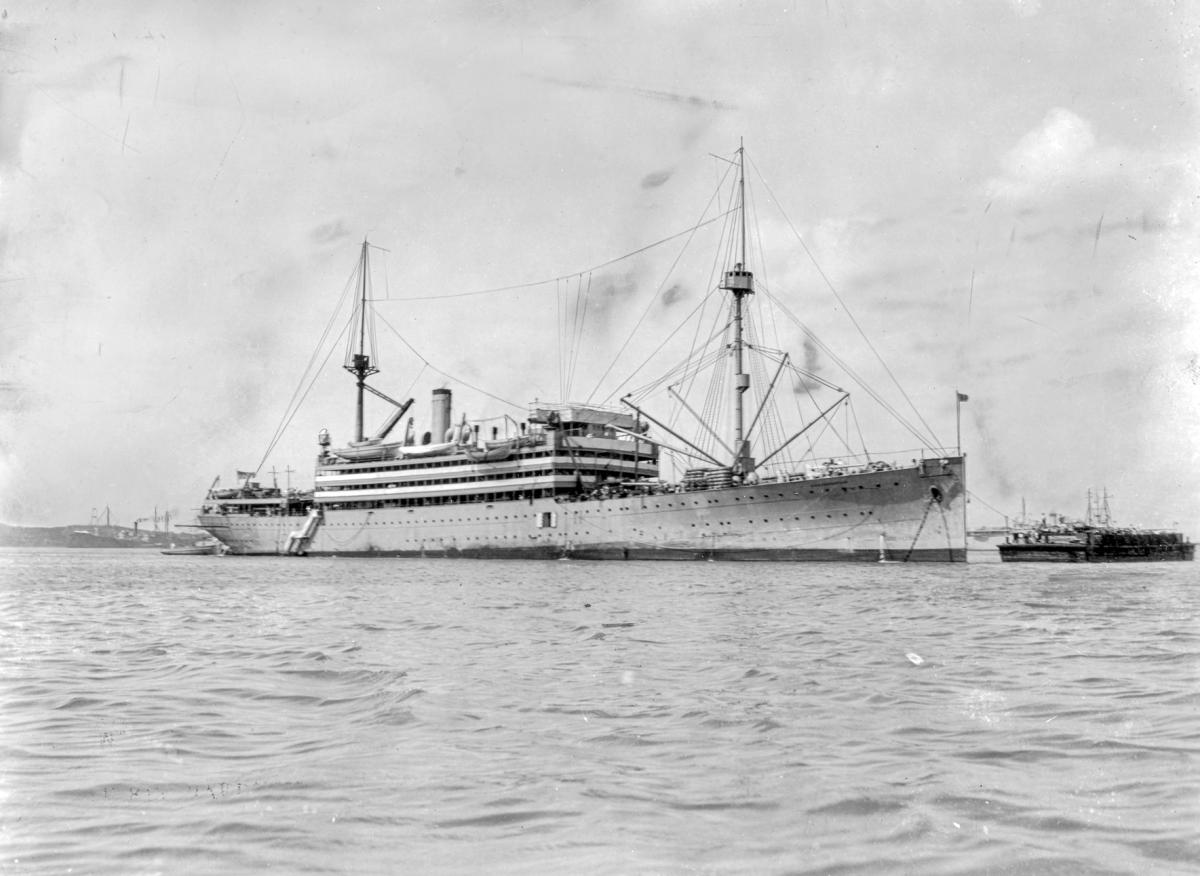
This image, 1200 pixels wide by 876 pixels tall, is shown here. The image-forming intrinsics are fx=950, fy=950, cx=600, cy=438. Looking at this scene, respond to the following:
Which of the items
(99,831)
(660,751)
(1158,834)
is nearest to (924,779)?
(1158,834)

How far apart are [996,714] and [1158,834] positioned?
3.45 metres

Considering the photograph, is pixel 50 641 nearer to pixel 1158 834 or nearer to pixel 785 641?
pixel 785 641

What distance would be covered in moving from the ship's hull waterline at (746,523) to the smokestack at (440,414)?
25.0ft

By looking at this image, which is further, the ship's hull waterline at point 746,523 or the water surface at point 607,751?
the ship's hull waterline at point 746,523

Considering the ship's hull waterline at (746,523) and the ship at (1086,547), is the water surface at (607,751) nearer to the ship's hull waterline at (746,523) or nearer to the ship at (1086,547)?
the ship's hull waterline at (746,523)

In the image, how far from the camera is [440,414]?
75.1 meters

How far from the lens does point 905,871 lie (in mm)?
4836

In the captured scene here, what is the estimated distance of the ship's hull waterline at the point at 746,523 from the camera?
48062mm

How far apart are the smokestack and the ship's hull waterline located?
7.61 metres

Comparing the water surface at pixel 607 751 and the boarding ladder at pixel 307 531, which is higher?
the boarding ladder at pixel 307 531

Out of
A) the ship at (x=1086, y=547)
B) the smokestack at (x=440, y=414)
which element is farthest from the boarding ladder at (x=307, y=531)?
the ship at (x=1086, y=547)

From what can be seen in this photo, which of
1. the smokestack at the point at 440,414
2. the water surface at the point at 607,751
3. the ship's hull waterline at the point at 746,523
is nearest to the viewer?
the water surface at the point at 607,751

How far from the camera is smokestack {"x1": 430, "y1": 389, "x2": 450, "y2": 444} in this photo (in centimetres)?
7462

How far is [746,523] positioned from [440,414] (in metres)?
32.1
